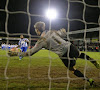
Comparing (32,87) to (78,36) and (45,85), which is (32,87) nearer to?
(45,85)

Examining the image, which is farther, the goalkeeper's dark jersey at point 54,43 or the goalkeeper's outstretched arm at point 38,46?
the goalkeeper's dark jersey at point 54,43

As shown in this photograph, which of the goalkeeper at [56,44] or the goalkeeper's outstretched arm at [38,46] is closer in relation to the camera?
the goalkeeper's outstretched arm at [38,46]

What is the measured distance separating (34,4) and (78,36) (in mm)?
8054

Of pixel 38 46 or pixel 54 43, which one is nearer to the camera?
pixel 38 46

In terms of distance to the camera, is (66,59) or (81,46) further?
(81,46)

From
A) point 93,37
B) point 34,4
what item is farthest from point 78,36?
point 34,4

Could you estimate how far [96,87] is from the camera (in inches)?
119

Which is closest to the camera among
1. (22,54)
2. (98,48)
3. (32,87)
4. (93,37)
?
(22,54)

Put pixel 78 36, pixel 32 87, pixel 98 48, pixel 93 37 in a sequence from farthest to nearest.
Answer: pixel 78 36 < pixel 93 37 < pixel 98 48 < pixel 32 87

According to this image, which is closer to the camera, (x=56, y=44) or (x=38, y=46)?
(x=38, y=46)

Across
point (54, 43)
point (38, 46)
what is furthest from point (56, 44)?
point (38, 46)

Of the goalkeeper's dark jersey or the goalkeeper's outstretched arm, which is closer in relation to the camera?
the goalkeeper's outstretched arm

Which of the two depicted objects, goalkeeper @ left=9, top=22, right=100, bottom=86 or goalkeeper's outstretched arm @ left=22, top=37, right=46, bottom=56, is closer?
goalkeeper's outstretched arm @ left=22, top=37, right=46, bottom=56

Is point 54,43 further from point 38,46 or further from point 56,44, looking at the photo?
point 38,46
